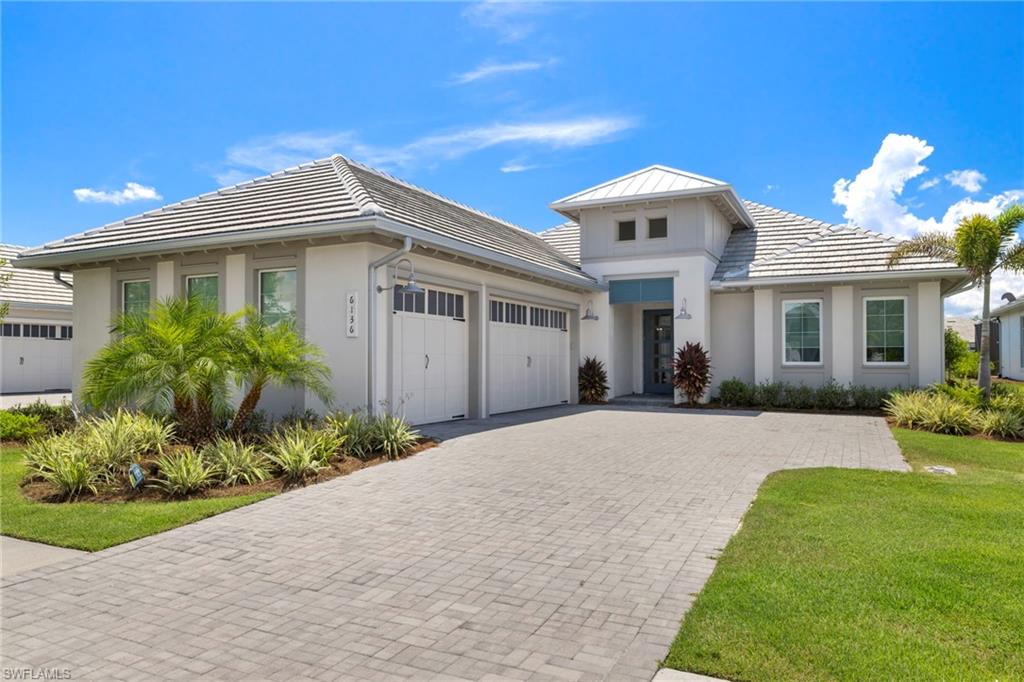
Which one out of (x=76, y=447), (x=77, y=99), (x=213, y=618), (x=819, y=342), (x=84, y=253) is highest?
(x=77, y=99)

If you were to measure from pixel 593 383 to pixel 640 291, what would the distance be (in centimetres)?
309

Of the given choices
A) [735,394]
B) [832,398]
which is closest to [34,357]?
[735,394]

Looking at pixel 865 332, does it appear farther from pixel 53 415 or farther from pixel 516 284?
pixel 53 415

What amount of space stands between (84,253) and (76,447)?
6707 millimetres

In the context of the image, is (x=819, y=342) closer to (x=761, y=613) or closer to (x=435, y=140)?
(x=435, y=140)

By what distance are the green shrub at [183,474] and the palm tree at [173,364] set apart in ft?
3.97

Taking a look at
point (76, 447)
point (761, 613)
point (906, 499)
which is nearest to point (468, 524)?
point (761, 613)

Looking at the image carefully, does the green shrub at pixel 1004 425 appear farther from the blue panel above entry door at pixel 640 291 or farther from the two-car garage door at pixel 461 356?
the two-car garage door at pixel 461 356

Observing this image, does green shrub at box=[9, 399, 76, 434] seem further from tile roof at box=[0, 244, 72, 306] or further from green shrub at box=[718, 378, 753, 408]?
green shrub at box=[718, 378, 753, 408]

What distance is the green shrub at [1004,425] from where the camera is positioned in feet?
39.2

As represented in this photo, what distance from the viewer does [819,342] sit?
17859 mm

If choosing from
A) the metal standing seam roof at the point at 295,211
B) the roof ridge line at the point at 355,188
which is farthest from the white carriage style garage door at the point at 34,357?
the roof ridge line at the point at 355,188

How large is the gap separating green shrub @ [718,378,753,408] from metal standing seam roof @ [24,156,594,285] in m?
5.87

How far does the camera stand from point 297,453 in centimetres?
837
